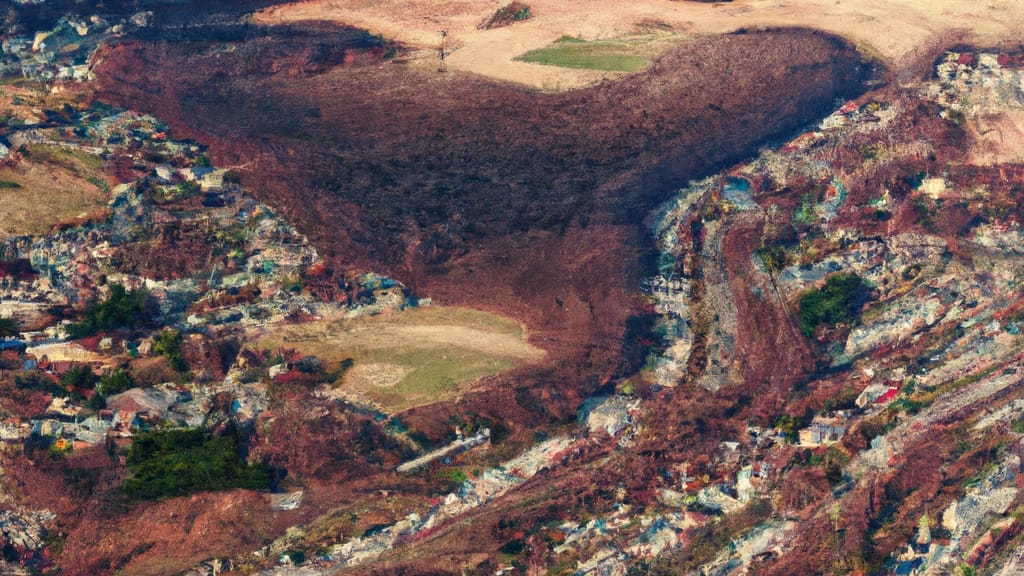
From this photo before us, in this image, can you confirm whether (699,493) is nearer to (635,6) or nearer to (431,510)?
(431,510)

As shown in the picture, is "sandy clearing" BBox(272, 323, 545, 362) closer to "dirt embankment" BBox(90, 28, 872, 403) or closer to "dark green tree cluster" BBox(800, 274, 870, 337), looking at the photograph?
"dirt embankment" BBox(90, 28, 872, 403)

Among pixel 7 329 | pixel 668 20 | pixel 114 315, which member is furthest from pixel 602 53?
pixel 7 329

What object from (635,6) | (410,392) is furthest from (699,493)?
(635,6)

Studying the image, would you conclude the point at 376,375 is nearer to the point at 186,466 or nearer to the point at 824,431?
the point at 186,466

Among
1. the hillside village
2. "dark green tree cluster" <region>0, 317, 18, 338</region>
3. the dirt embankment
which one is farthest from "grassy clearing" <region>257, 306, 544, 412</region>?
"dark green tree cluster" <region>0, 317, 18, 338</region>

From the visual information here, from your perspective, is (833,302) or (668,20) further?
(668,20)

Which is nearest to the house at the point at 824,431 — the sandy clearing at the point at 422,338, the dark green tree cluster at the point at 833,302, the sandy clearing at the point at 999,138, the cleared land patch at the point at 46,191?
the dark green tree cluster at the point at 833,302

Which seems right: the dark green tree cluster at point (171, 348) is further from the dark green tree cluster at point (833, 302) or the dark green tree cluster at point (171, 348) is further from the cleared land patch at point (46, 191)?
the dark green tree cluster at point (833, 302)
